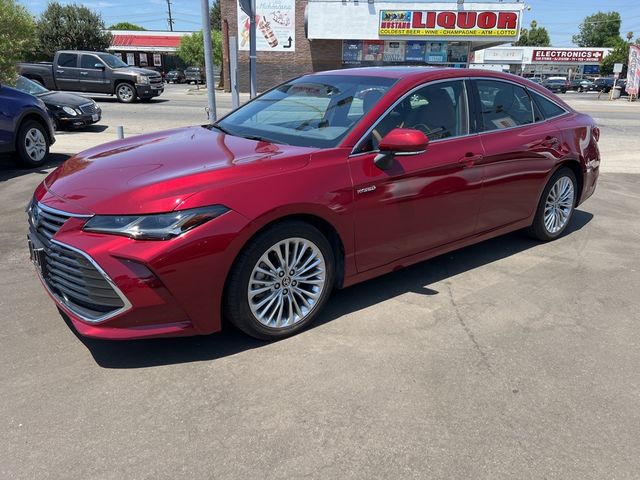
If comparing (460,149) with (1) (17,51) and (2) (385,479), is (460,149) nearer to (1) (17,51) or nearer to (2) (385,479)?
(2) (385,479)

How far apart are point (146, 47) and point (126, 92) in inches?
1578

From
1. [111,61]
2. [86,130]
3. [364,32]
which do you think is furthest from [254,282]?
[364,32]

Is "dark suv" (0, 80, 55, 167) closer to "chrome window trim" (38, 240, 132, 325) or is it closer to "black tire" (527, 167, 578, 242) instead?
"chrome window trim" (38, 240, 132, 325)

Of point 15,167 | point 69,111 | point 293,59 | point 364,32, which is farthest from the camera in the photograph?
point 293,59

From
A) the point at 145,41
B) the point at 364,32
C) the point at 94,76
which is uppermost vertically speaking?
the point at 145,41

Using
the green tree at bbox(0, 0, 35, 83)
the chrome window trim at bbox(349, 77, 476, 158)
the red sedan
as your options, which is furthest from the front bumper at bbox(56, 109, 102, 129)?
the chrome window trim at bbox(349, 77, 476, 158)

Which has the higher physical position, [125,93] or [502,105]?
[502,105]

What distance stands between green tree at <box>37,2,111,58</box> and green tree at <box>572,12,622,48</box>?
104 m

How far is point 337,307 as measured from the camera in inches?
159

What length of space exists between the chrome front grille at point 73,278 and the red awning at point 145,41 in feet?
191

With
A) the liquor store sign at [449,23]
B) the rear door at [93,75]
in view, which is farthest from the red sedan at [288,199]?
the liquor store sign at [449,23]

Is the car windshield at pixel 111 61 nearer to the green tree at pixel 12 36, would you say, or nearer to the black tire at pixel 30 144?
the green tree at pixel 12 36

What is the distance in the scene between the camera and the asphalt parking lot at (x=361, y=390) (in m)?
2.48

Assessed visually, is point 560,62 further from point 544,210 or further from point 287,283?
point 287,283
